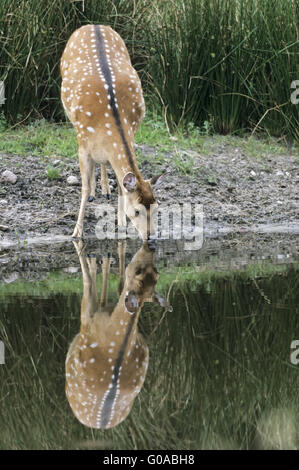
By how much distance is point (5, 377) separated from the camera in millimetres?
4035

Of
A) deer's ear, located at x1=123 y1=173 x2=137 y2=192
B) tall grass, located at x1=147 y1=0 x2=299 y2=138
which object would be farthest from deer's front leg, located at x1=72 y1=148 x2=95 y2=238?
tall grass, located at x1=147 y1=0 x2=299 y2=138

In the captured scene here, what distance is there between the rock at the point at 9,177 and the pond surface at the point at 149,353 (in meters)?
1.61

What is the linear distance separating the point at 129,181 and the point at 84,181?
0.72 meters

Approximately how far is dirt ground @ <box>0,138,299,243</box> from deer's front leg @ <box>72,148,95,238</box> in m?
0.17

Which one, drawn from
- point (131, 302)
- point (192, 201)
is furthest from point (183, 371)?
point (192, 201)

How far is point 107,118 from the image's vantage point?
23.5 ft

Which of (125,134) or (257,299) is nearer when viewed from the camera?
(257,299)

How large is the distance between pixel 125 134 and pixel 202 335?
112 inches

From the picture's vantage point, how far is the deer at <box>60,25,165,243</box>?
7.00m

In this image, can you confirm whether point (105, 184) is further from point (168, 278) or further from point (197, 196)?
point (168, 278)

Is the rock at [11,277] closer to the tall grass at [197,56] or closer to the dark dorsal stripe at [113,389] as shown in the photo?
the dark dorsal stripe at [113,389]
